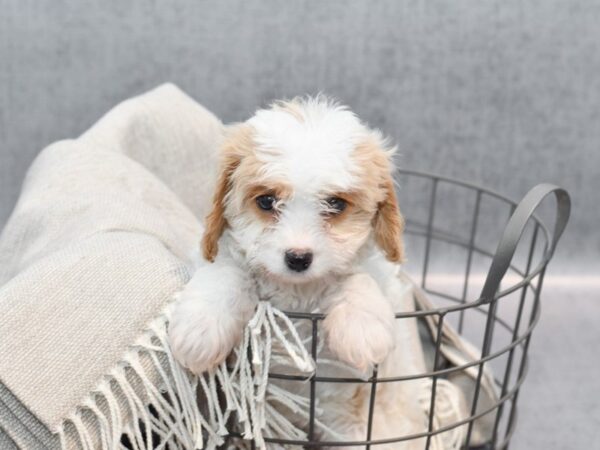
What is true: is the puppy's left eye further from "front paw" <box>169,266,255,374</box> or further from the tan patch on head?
"front paw" <box>169,266,255,374</box>

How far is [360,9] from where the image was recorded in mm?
2219

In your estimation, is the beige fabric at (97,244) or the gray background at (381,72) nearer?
the beige fabric at (97,244)

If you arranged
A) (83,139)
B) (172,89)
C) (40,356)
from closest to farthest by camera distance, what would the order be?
(40,356) → (83,139) → (172,89)

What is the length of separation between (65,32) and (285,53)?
0.59 metres

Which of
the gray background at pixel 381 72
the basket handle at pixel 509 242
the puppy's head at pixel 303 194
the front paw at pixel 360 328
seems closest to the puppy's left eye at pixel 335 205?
the puppy's head at pixel 303 194

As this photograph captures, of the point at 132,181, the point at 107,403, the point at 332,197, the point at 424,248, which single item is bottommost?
the point at 424,248

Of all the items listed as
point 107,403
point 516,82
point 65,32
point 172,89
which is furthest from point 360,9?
point 107,403

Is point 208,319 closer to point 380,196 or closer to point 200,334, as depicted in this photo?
point 200,334

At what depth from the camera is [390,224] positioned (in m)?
1.16

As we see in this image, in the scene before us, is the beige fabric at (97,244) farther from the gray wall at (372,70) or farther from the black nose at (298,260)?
the gray wall at (372,70)

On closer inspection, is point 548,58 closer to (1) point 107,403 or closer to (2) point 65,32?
(2) point 65,32

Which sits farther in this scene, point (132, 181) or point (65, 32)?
point (65, 32)

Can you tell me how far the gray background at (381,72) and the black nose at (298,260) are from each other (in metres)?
1.19

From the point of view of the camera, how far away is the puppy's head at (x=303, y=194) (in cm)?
108
